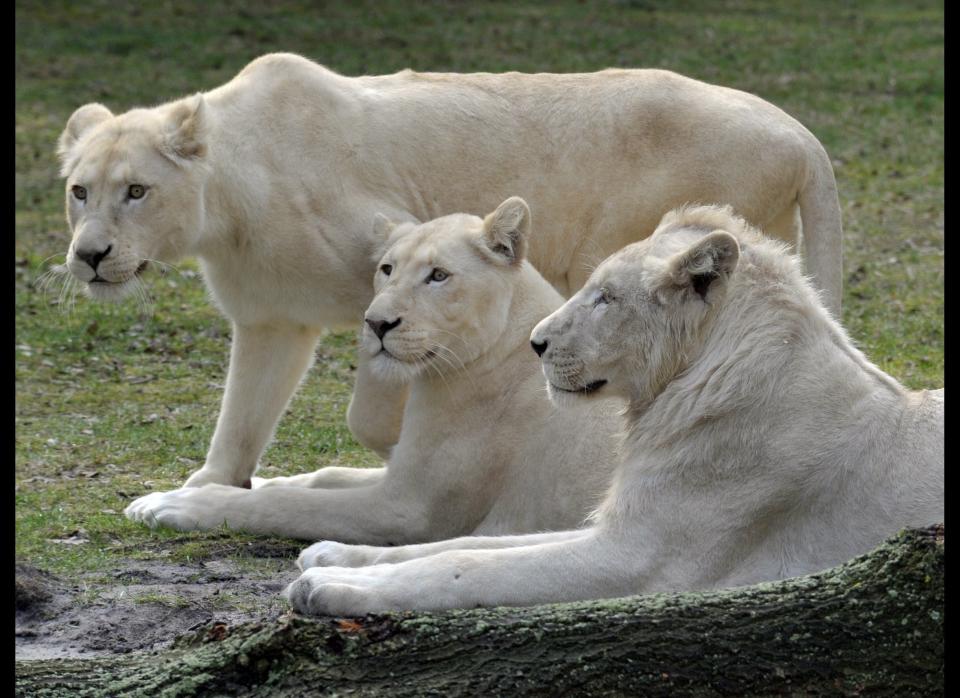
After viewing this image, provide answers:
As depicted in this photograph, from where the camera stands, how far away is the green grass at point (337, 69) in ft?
28.3

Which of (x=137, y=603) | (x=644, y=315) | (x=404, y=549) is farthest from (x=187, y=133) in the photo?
(x=644, y=315)

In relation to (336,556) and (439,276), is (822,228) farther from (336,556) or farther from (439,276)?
(336,556)

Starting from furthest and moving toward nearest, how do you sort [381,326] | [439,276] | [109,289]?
[109,289]
[439,276]
[381,326]

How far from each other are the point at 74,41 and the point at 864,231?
1324cm

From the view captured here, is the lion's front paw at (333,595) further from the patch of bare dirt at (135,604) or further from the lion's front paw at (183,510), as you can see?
the lion's front paw at (183,510)

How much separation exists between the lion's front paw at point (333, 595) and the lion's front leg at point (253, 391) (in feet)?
9.67

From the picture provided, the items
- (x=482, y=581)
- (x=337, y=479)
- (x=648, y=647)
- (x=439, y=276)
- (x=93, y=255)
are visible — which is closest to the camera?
(x=648, y=647)

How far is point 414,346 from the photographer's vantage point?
639 centimetres

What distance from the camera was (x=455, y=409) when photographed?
6.61 meters

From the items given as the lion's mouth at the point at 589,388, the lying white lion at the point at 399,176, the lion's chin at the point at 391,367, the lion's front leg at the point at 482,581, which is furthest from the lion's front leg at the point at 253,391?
the lion's front leg at the point at 482,581

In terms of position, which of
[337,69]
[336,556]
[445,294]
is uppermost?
[445,294]

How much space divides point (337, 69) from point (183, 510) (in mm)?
14902

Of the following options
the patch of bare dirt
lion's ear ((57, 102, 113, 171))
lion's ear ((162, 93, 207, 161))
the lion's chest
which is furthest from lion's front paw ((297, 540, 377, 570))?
lion's ear ((57, 102, 113, 171))

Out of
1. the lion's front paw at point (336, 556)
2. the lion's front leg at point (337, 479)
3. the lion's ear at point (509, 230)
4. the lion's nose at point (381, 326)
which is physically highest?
the lion's ear at point (509, 230)
